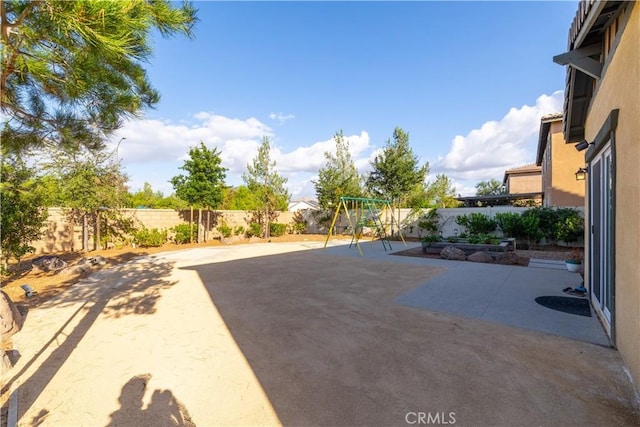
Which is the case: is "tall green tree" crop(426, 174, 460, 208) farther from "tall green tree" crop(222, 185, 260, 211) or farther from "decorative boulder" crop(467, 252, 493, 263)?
"tall green tree" crop(222, 185, 260, 211)

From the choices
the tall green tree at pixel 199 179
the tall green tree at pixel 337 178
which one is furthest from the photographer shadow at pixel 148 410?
the tall green tree at pixel 337 178

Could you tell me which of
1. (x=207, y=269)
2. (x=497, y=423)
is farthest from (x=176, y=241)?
(x=497, y=423)

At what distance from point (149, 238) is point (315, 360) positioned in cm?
994

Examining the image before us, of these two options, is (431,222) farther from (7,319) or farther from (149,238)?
(7,319)

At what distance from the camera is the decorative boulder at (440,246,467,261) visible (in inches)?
320

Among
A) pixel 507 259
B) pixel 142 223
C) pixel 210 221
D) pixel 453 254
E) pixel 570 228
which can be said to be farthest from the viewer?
pixel 210 221

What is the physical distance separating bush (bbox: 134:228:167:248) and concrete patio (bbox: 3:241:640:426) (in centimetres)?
591

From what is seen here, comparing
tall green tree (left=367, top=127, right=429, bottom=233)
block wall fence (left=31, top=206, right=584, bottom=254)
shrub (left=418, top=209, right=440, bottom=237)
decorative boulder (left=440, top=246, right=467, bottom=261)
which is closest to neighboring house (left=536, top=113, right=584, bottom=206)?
block wall fence (left=31, top=206, right=584, bottom=254)

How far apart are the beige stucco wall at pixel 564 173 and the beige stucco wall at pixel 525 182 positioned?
42.5 ft

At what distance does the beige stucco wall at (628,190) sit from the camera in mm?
2090

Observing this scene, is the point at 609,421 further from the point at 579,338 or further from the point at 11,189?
the point at 11,189

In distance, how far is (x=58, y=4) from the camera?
6.36 feet

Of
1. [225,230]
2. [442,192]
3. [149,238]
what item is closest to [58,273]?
[149,238]

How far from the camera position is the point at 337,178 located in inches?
628
